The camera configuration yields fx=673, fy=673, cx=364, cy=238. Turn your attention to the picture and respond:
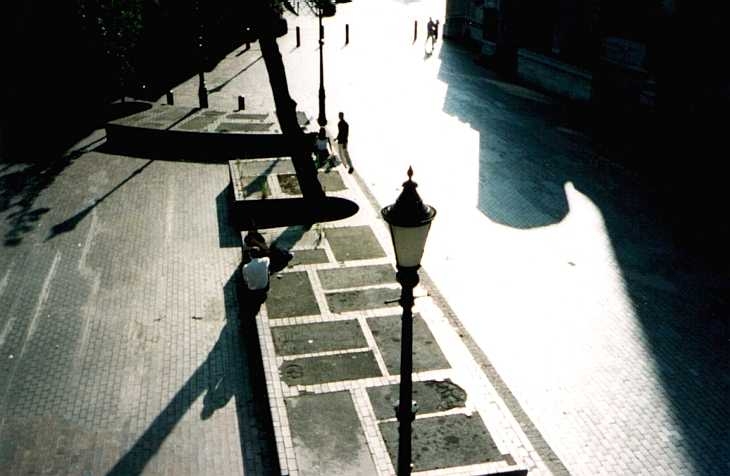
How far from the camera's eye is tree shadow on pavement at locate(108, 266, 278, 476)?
9.91m

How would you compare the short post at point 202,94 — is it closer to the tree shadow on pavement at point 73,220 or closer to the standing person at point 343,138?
the standing person at point 343,138

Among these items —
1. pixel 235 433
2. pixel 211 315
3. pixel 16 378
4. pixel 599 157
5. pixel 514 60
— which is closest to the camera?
pixel 235 433

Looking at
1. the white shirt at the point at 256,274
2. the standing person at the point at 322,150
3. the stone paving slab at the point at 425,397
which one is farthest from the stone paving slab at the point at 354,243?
the standing person at the point at 322,150

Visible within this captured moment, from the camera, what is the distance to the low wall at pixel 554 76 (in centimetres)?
2957

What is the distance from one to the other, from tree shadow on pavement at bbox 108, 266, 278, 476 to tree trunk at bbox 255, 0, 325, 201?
469 centimetres

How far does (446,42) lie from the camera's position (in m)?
43.0

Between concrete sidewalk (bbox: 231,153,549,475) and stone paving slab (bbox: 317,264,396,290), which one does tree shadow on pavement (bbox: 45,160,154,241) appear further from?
stone paving slab (bbox: 317,264,396,290)

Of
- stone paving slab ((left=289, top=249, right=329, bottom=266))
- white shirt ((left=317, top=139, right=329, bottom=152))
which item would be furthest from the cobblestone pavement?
white shirt ((left=317, top=139, right=329, bottom=152))

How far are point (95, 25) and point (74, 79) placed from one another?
578cm

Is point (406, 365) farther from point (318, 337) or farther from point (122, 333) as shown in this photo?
point (122, 333)

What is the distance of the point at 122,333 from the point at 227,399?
118 inches

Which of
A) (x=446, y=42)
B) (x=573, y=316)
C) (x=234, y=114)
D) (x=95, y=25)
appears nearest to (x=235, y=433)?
(x=573, y=316)

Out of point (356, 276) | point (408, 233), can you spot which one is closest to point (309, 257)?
point (356, 276)

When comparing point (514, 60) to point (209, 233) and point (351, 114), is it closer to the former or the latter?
point (351, 114)
